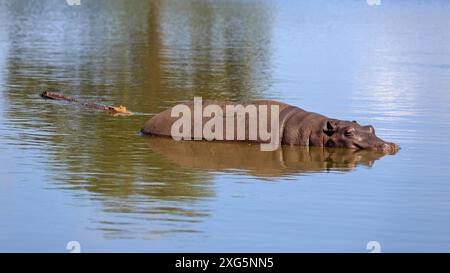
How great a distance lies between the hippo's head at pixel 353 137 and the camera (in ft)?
59.4

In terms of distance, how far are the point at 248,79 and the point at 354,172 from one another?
12.6 m

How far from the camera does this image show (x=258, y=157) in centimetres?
1734

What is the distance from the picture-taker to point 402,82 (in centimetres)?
2912

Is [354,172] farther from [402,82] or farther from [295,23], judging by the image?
[295,23]

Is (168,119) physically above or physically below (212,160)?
above

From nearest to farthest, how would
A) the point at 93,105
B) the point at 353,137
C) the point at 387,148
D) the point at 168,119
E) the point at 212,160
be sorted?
1. the point at 212,160
2. the point at 387,148
3. the point at 353,137
4. the point at 168,119
5. the point at 93,105

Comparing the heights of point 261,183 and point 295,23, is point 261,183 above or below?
below

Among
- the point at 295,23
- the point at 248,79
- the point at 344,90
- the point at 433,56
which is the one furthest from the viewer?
the point at 295,23

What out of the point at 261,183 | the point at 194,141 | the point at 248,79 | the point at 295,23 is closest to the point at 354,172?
the point at 261,183

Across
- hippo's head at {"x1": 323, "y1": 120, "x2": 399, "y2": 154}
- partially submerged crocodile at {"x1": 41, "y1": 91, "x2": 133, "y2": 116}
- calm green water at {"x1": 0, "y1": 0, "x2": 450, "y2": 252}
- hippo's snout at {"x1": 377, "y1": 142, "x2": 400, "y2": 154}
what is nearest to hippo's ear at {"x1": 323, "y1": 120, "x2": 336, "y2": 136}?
hippo's head at {"x1": 323, "y1": 120, "x2": 399, "y2": 154}

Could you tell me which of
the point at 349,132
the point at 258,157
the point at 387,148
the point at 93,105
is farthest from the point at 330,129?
the point at 93,105

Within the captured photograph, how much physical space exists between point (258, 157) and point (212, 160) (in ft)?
2.52

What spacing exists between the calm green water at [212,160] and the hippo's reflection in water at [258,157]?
0.04 m

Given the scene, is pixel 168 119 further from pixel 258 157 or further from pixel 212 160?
pixel 258 157
